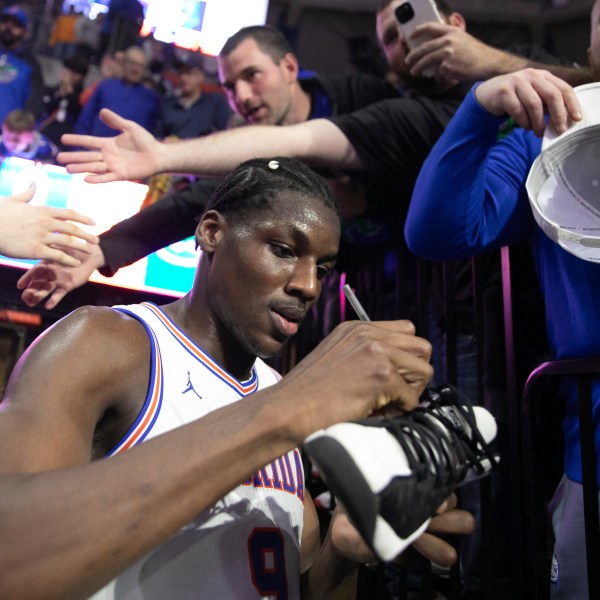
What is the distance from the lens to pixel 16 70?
6992 millimetres

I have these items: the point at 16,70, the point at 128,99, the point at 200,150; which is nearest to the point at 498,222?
the point at 200,150

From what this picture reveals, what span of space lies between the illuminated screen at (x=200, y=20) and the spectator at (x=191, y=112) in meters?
1.08

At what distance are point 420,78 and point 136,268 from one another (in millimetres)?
3750

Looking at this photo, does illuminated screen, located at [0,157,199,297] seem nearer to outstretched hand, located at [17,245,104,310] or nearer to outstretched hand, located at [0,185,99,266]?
outstretched hand, located at [17,245,104,310]

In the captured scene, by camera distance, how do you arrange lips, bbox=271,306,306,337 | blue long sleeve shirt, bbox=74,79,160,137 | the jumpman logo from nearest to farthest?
the jumpman logo → lips, bbox=271,306,306,337 → blue long sleeve shirt, bbox=74,79,160,137

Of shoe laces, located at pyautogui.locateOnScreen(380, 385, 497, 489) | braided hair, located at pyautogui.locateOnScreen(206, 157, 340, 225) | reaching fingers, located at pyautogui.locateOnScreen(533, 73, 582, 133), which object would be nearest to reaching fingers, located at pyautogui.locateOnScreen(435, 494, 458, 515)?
shoe laces, located at pyautogui.locateOnScreen(380, 385, 497, 489)

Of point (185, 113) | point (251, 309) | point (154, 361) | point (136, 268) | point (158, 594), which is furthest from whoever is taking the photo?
point (185, 113)

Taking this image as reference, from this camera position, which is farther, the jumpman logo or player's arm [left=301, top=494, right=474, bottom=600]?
the jumpman logo

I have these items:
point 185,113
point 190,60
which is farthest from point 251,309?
point 190,60

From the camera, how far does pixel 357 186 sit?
9.80 ft

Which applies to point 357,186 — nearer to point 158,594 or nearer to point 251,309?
point 251,309

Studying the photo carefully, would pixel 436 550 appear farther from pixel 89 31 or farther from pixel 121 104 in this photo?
pixel 89 31

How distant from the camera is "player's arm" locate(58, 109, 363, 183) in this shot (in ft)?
7.06

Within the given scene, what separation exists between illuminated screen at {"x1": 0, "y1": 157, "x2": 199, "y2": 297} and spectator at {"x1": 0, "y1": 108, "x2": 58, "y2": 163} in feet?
2.35
